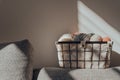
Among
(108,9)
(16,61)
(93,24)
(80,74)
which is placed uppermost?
(108,9)

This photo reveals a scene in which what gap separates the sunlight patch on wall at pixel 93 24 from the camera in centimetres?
183

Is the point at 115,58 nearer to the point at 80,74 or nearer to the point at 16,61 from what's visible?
the point at 80,74

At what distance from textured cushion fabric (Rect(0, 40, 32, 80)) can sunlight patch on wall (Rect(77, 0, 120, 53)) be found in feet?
1.79

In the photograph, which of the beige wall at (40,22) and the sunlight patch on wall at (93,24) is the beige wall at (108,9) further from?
the beige wall at (40,22)

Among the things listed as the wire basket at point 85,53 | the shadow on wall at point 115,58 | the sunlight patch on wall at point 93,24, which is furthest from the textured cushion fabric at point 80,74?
the sunlight patch on wall at point 93,24

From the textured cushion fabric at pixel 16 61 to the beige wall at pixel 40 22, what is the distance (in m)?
0.22

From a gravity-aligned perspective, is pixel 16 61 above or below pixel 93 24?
below

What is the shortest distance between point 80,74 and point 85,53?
18 centimetres

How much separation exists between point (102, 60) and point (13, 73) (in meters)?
0.71

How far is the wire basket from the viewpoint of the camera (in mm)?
1631

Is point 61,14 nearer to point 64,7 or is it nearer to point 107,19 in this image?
point 64,7

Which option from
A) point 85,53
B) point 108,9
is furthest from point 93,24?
point 85,53

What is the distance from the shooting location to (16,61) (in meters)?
1.60

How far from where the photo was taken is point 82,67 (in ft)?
5.56
